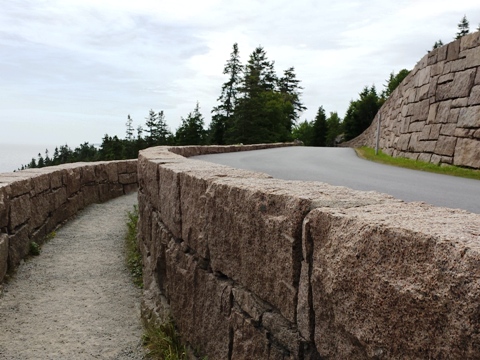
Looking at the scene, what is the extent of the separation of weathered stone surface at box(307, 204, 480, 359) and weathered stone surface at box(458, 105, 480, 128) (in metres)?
9.97

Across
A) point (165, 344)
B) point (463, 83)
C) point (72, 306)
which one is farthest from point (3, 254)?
point (463, 83)

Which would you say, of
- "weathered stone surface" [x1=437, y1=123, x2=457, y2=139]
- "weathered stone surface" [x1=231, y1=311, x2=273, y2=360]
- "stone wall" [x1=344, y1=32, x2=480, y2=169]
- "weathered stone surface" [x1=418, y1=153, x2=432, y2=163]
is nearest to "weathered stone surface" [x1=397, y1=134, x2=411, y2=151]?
"stone wall" [x1=344, y1=32, x2=480, y2=169]

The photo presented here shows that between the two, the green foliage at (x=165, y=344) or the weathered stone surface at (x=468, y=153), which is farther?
the weathered stone surface at (x=468, y=153)

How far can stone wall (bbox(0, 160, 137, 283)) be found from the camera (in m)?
6.53

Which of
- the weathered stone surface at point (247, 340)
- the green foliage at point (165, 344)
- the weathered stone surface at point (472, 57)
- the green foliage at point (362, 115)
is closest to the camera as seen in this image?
the weathered stone surface at point (247, 340)

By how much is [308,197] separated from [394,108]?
Result: 1829 centimetres

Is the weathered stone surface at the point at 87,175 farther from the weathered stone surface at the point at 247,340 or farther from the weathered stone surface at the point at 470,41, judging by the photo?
the weathered stone surface at the point at 470,41

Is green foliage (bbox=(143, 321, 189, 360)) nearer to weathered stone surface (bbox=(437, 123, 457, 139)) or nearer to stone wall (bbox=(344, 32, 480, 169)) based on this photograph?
stone wall (bbox=(344, 32, 480, 169))

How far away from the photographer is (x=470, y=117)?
11234 millimetres

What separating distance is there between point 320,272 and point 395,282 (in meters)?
0.49

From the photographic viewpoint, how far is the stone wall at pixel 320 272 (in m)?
1.47

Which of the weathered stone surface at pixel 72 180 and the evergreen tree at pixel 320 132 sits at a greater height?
the evergreen tree at pixel 320 132

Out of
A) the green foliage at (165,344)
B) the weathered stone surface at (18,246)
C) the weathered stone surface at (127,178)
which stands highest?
the weathered stone surface at (127,178)

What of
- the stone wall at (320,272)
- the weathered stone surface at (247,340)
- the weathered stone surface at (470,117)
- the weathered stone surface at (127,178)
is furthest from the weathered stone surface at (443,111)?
the weathered stone surface at (247,340)
